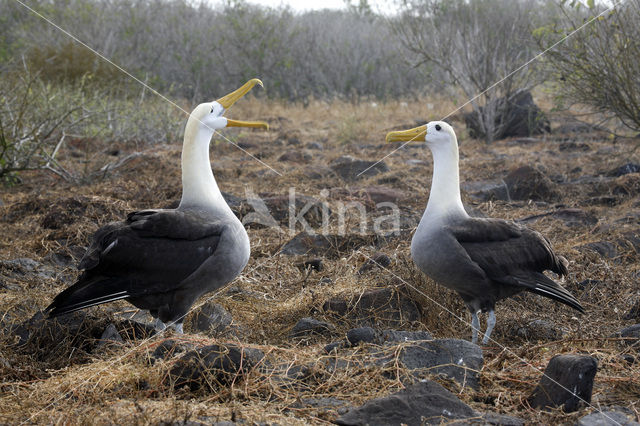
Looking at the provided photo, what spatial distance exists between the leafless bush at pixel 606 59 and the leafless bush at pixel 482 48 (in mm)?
3164

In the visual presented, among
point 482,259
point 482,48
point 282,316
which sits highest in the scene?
point 482,48

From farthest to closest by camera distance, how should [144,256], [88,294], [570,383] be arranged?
[144,256]
[88,294]
[570,383]

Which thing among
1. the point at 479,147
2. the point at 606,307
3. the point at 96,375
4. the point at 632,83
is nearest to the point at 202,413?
the point at 96,375

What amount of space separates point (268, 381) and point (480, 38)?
9.84 m

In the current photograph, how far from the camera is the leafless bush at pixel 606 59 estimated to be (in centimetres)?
720

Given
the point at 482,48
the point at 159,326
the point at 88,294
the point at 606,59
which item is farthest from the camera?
the point at 482,48

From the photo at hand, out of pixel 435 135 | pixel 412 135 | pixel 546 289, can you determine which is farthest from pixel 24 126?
pixel 546 289

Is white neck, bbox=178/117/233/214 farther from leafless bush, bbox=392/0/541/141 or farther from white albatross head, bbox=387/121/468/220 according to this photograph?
leafless bush, bbox=392/0/541/141

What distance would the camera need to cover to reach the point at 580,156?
9773mm

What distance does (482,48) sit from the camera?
37.9 feet

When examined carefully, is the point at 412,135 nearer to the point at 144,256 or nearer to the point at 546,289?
the point at 546,289

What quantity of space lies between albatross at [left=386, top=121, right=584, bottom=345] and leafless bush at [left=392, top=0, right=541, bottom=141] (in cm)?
763

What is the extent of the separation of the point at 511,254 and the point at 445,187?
0.59 metres

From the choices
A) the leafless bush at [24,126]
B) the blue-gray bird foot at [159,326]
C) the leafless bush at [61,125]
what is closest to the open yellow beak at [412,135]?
the blue-gray bird foot at [159,326]
